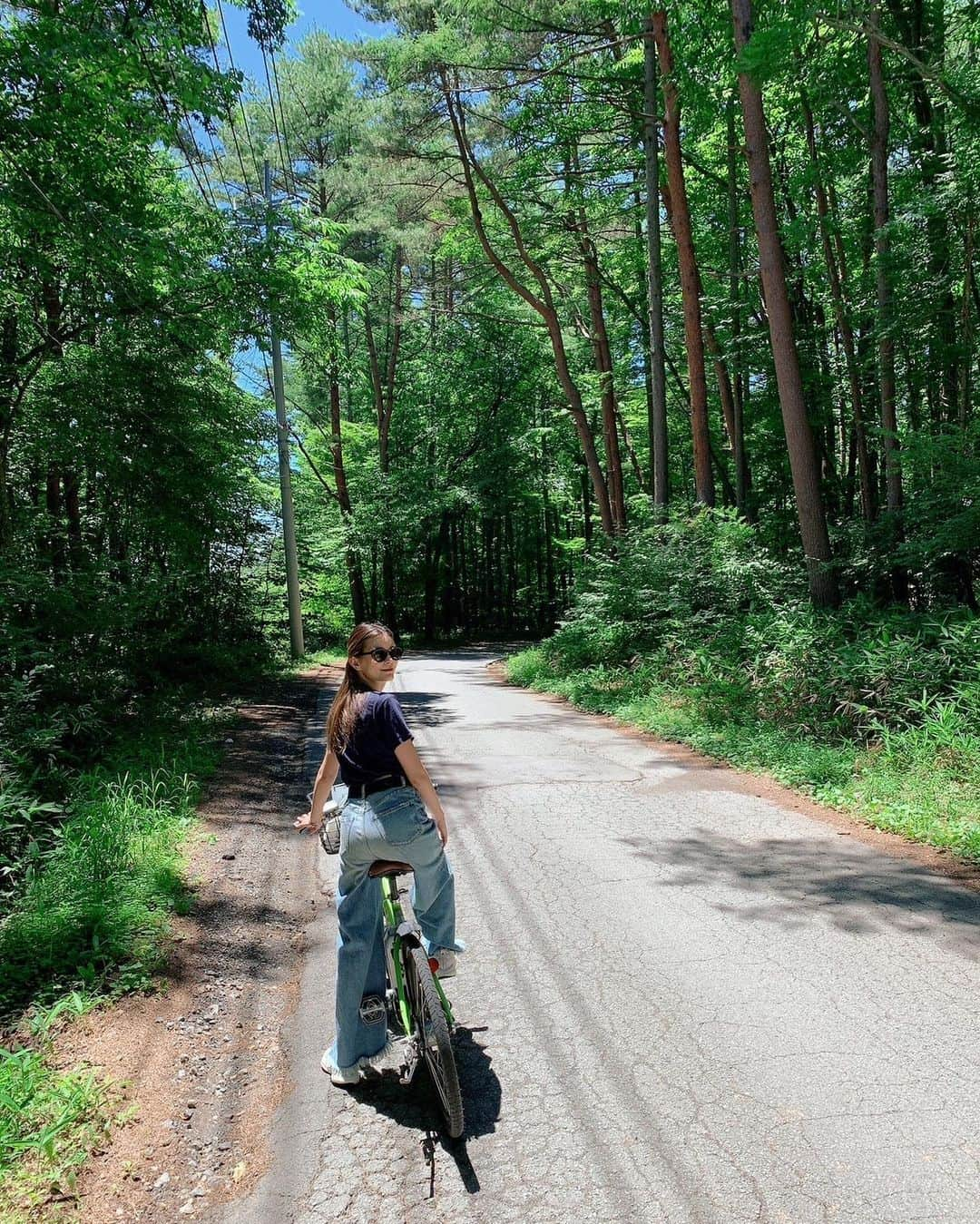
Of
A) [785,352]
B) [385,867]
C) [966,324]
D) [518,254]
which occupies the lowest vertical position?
[385,867]

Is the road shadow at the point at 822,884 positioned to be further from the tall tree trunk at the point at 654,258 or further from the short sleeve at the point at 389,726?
the tall tree trunk at the point at 654,258

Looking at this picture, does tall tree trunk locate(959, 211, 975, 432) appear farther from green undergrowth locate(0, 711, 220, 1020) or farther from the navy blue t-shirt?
green undergrowth locate(0, 711, 220, 1020)

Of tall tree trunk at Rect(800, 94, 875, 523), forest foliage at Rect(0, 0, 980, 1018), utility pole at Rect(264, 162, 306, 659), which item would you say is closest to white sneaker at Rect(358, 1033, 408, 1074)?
forest foliage at Rect(0, 0, 980, 1018)

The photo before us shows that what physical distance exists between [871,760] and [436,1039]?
550 cm

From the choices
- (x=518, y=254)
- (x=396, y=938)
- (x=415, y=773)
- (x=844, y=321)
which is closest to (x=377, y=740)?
(x=415, y=773)

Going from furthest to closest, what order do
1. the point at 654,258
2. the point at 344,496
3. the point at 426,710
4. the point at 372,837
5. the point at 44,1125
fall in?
the point at 344,496
the point at 654,258
the point at 426,710
the point at 372,837
the point at 44,1125

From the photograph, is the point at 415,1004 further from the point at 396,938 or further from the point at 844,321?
the point at 844,321

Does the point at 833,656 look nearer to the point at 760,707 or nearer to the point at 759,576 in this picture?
the point at 760,707

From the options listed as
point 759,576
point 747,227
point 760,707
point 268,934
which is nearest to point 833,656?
point 760,707

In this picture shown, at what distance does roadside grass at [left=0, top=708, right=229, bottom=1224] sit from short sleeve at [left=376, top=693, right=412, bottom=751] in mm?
1692

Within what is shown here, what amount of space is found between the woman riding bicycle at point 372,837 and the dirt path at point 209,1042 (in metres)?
0.44

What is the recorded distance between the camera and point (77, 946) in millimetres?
4066

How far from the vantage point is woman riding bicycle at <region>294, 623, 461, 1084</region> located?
2.97 m

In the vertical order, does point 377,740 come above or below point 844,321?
below
